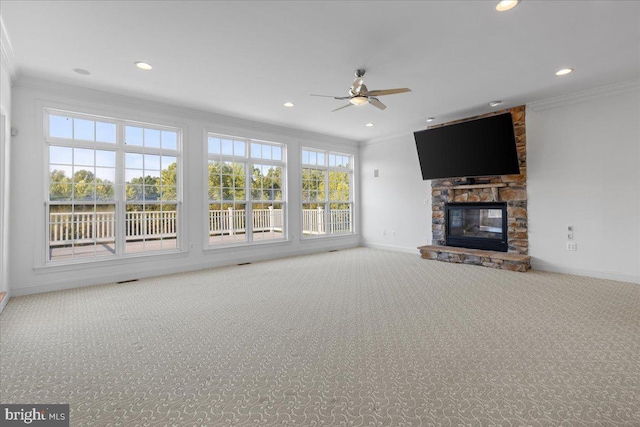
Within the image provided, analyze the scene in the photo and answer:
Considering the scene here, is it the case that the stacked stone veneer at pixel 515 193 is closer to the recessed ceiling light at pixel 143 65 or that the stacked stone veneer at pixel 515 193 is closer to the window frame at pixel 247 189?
the window frame at pixel 247 189

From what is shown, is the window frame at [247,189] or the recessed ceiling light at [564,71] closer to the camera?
the recessed ceiling light at [564,71]

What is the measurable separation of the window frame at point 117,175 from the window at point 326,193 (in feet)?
9.22

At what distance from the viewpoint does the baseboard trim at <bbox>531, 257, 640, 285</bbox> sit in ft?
14.1

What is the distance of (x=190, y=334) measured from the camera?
268cm

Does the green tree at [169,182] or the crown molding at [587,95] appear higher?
the crown molding at [587,95]

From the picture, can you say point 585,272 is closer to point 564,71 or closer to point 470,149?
point 470,149

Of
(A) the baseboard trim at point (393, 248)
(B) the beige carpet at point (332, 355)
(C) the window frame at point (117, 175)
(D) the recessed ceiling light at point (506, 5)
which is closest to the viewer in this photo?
(B) the beige carpet at point (332, 355)

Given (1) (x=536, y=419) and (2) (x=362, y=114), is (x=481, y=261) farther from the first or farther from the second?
(1) (x=536, y=419)

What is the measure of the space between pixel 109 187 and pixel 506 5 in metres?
5.48

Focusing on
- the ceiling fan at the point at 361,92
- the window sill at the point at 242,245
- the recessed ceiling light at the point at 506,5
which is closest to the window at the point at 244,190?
the window sill at the point at 242,245

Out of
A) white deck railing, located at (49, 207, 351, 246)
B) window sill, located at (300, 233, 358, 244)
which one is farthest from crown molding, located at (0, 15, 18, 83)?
window sill, located at (300, 233, 358, 244)

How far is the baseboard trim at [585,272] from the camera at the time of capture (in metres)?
4.31

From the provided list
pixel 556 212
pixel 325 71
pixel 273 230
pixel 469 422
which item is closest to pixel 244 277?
pixel 273 230

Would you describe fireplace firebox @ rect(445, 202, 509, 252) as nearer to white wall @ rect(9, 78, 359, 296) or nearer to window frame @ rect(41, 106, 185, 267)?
white wall @ rect(9, 78, 359, 296)
